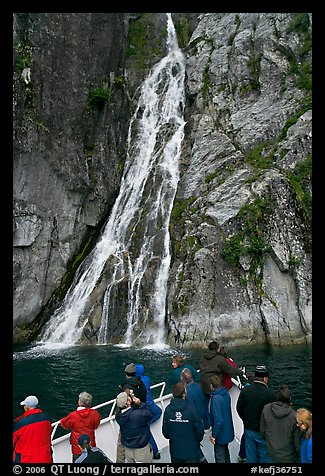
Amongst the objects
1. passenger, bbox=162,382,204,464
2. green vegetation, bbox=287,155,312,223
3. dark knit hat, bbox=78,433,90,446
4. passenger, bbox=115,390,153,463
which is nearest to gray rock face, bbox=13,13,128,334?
green vegetation, bbox=287,155,312,223

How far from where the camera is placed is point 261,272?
895 inches

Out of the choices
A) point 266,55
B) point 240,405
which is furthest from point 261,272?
point 266,55

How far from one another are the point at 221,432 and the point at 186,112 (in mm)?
31666

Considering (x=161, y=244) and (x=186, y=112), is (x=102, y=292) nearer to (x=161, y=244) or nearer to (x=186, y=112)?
(x=161, y=244)

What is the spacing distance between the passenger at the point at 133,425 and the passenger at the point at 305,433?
2.27 metres

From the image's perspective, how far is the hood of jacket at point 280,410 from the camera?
5.58 metres

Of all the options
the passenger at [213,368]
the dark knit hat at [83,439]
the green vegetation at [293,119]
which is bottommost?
the dark knit hat at [83,439]

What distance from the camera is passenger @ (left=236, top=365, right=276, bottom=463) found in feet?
20.3

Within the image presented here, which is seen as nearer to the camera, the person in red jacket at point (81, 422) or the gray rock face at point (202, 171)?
the person in red jacket at point (81, 422)

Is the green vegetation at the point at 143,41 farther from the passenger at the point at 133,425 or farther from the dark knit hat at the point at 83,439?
the dark knit hat at the point at 83,439

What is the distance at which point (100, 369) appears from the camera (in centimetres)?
1730

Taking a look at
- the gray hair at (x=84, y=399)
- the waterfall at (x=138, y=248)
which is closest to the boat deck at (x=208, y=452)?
the gray hair at (x=84, y=399)

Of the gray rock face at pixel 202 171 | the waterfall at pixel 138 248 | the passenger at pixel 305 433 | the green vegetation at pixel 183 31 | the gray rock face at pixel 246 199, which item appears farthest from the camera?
the green vegetation at pixel 183 31

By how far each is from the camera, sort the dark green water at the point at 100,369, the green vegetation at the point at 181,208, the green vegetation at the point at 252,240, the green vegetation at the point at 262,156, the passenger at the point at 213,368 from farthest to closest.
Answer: the green vegetation at the point at 181,208 → the green vegetation at the point at 262,156 → the green vegetation at the point at 252,240 → the dark green water at the point at 100,369 → the passenger at the point at 213,368
